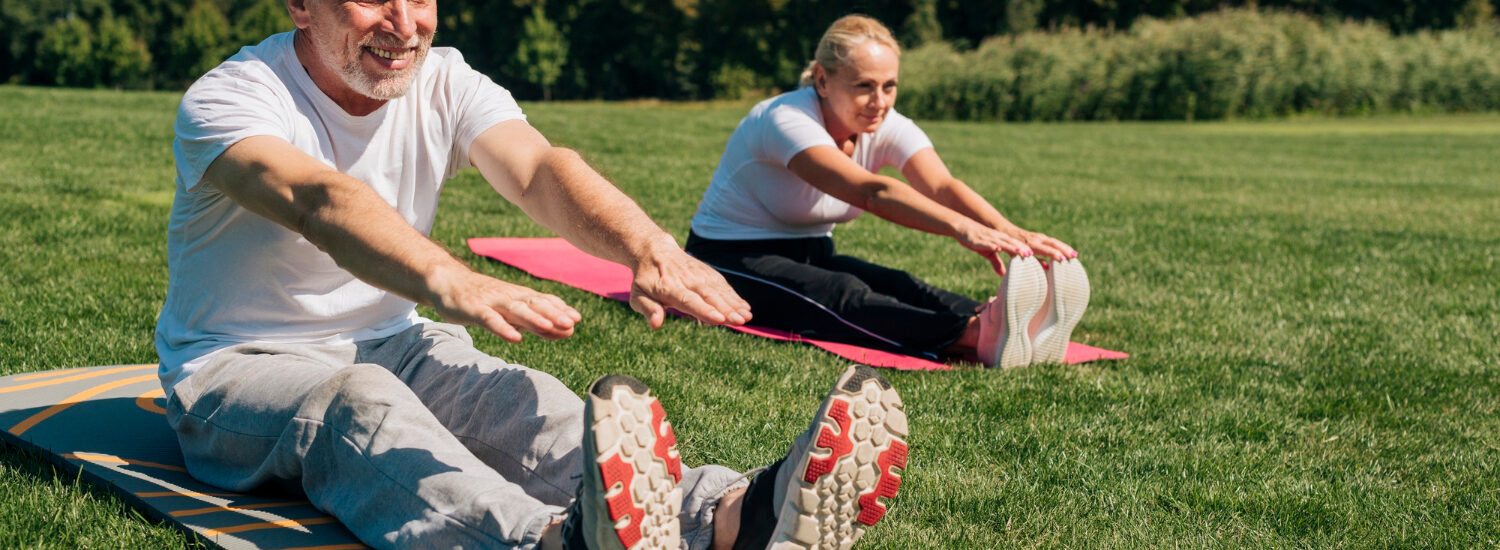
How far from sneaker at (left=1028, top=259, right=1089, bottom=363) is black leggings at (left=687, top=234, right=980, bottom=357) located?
11.5 inches

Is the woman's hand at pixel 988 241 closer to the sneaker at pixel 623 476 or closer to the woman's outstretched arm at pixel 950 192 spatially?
the woman's outstretched arm at pixel 950 192

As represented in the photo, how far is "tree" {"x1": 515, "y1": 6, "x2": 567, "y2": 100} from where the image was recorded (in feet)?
197

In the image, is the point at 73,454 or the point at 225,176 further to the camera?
the point at 73,454

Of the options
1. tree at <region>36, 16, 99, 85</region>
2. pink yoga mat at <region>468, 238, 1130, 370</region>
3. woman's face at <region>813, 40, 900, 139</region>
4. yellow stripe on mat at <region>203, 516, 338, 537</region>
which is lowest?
tree at <region>36, 16, 99, 85</region>

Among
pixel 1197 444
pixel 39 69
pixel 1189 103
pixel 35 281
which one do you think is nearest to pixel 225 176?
pixel 1197 444

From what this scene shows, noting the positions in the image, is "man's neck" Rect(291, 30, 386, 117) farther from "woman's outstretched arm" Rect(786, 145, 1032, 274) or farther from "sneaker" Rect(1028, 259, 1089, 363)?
"sneaker" Rect(1028, 259, 1089, 363)

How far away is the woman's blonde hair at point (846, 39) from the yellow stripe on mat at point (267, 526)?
2900mm

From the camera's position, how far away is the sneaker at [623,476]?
6.25ft

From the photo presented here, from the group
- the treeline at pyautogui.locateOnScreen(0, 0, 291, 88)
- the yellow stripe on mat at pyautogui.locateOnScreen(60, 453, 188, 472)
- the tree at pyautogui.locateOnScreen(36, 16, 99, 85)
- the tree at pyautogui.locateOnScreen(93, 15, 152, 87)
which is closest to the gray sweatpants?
the yellow stripe on mat at pyautogui.locateOnScreen(60, 453, 188, 472)

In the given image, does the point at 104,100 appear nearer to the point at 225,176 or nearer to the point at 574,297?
the point at 574,297

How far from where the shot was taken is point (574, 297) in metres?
5.39

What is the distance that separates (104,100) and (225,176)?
55.1 feet

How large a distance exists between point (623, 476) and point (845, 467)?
1.24 feet

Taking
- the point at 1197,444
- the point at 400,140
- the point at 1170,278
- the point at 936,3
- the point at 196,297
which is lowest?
the point at 936,3
